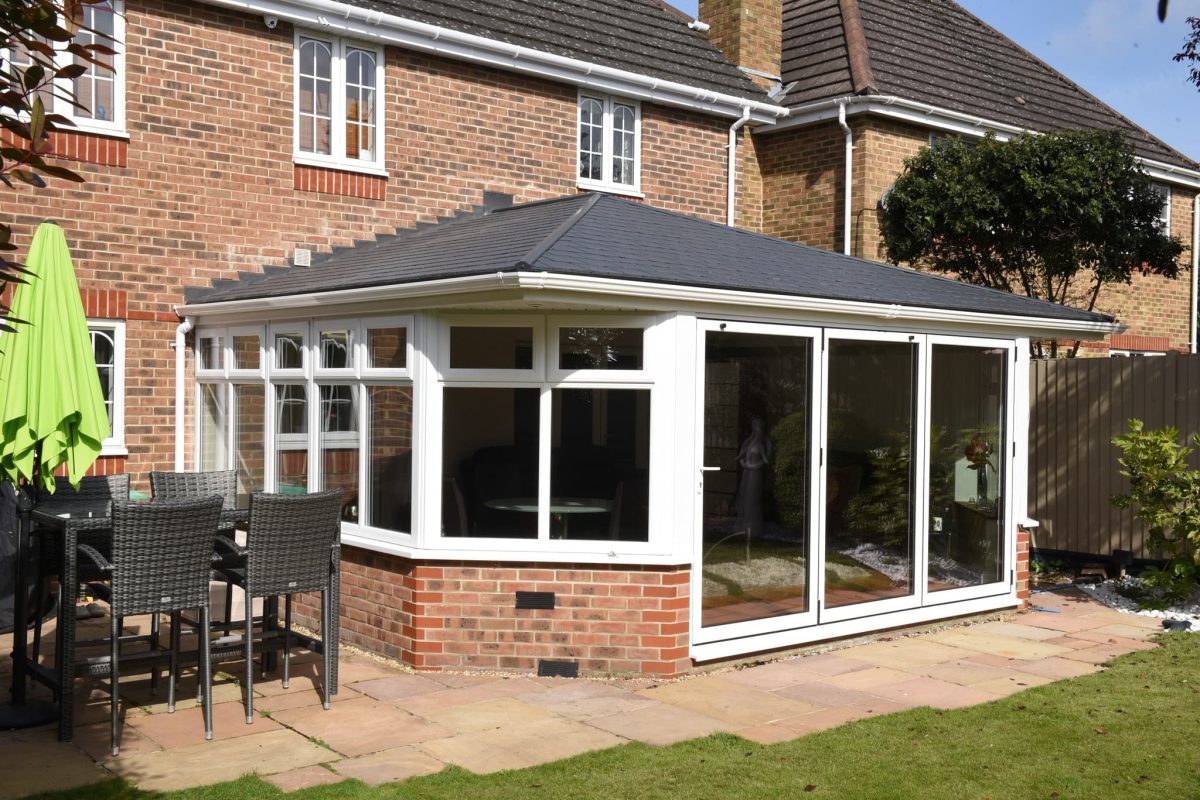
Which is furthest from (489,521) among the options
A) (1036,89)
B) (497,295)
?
(1036,89)

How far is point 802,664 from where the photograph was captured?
8.18m

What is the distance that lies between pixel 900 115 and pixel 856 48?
138 centimetres

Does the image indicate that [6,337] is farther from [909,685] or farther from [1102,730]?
[1102,730]

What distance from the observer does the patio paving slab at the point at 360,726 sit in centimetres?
619

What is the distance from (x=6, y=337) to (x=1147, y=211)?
12.4m

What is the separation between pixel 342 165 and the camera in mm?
11641

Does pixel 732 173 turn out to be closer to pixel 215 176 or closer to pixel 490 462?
pixel 215 176

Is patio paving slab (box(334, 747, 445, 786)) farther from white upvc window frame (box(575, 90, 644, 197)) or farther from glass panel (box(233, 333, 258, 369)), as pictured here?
white upvc window frame (box(575, 90, 644, 197))

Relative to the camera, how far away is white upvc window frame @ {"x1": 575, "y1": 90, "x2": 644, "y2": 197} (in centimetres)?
1362

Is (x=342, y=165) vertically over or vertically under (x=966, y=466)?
over

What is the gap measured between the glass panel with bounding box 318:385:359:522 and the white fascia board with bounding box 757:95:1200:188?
9.14 meters

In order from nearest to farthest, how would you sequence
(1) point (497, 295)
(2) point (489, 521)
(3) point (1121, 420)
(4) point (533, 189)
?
(1) point (497, 295) < (2) point (489, 521) < (3) point (1121, 420) < (4) point (533, 189)

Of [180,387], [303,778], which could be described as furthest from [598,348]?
[180,387]

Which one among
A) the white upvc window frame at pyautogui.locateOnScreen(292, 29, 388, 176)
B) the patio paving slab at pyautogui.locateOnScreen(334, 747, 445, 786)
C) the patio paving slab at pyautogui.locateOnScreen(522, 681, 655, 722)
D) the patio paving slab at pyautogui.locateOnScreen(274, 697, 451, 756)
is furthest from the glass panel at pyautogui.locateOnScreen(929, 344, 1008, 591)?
the white upvc window frame at pyautogui.locateOnScreen(292, 29, 388, 176)
